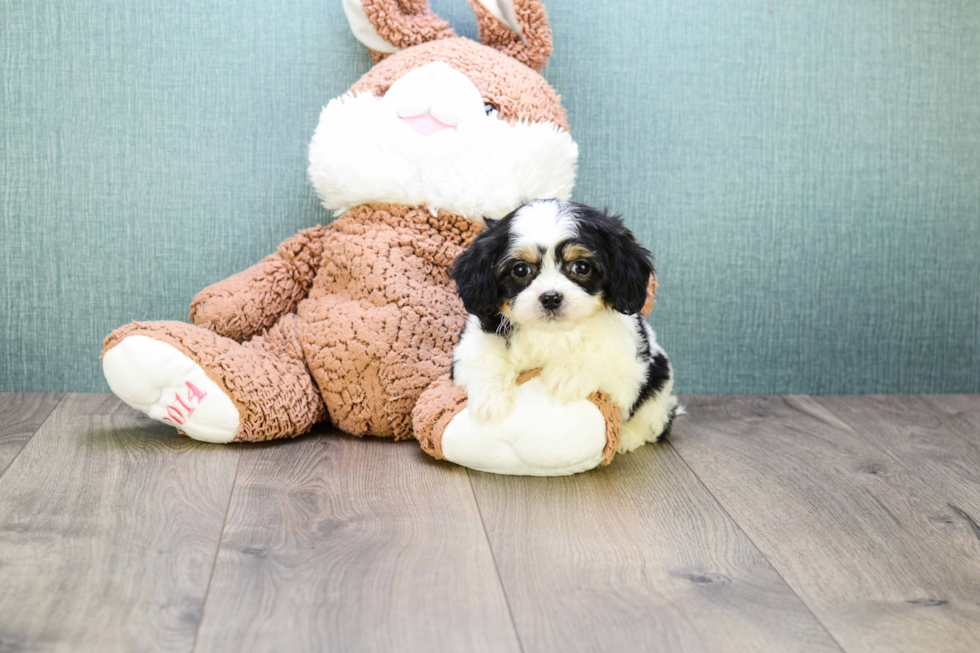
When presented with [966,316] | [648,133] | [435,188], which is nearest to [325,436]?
[435,188]

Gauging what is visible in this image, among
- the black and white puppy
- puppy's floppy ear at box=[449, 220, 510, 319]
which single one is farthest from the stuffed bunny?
puppy's floppy ear at box=[449, 220, 510, 319]

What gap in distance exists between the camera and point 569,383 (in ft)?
5.17

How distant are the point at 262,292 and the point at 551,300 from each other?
2.44 feet

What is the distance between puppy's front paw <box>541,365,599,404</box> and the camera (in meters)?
1.58

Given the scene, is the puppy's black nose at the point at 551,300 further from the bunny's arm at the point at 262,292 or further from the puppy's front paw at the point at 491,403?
the bunny's arm at the point at 262,292

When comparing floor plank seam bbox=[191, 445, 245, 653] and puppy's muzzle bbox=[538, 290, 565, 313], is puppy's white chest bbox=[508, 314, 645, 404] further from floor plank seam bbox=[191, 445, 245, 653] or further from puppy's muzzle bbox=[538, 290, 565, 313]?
floor plank seam bbox=[191, 445, 245, 653]

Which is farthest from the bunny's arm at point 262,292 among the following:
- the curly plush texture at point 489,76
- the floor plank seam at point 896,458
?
the floor plank seam at point 896,458

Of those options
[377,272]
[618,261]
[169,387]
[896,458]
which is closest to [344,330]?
[377,272]

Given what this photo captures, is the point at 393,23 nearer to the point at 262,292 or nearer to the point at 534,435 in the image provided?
the point at 262,292

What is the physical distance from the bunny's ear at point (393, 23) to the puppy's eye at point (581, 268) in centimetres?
77

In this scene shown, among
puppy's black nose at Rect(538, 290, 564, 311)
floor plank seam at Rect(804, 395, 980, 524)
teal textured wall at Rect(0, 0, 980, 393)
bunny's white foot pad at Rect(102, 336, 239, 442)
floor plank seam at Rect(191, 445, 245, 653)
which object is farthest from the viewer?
teal textured wall at Rect(0, 0, 980, 393)

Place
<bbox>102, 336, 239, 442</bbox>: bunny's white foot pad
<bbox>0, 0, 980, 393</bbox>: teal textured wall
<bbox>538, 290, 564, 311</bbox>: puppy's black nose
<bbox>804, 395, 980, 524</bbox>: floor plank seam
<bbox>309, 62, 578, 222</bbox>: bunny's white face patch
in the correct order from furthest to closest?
1. <bbox>0, 0, 980, 393</bbox>: teal textured wall
2. <bbox>309, 62, 578, 222</bbox>: bunny's white face patch
3. <bbox>102, 336, 239, 442</bbox>: bunny's white foot pad
4. <bbox>804, 395, 980, 524</bbox>: floor plank seam
5. <bbox>538, 290, 564, 311</bbox>: puppy's black nose

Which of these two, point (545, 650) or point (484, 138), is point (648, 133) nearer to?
point (484, 138)

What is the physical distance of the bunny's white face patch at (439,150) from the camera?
177 cm
